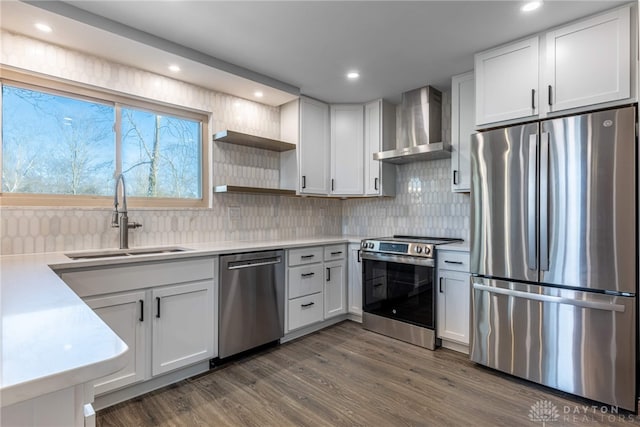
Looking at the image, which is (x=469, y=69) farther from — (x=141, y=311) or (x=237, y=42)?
(x=141, y=311)

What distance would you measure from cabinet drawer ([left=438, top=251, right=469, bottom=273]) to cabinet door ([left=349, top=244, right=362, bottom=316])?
0.92m

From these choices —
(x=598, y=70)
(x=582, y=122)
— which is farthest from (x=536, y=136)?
(x=598, y=70)

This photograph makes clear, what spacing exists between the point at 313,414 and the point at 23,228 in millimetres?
2212

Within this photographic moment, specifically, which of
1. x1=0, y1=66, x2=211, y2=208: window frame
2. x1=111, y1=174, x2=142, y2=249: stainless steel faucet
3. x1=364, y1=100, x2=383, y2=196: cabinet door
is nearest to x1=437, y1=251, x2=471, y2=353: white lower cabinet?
x1=364, y1=100, x2=383, y2=196: cabinet door

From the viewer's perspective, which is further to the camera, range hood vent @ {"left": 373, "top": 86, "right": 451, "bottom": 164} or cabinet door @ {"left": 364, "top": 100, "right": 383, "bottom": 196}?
cabinet door @ {"left": 364, "top": 100, "right": 383, "bottom": 196}

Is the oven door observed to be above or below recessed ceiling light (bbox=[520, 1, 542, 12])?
below

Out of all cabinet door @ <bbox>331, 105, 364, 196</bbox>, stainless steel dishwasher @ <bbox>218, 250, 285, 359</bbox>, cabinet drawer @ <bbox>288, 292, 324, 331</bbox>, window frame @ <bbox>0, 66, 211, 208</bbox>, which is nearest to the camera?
window frame @ <bbox>0, 66, 211, 208</bbox>

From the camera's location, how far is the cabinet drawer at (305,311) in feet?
10.2

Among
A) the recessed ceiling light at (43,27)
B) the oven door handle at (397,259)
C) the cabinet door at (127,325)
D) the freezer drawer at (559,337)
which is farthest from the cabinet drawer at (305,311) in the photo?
the recessed ceiling light at (43,27)

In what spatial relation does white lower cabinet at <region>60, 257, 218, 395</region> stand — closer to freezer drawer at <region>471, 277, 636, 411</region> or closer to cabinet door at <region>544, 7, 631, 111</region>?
freezer drawer at <region>471, 277, 636, 411</region>

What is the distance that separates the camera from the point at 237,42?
2.48 m

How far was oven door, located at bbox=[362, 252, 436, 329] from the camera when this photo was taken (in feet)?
9.75

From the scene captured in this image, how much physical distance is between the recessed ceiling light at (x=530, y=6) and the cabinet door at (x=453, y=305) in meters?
1.93

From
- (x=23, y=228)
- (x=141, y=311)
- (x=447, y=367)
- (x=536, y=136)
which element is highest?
(x=536, y=136)
